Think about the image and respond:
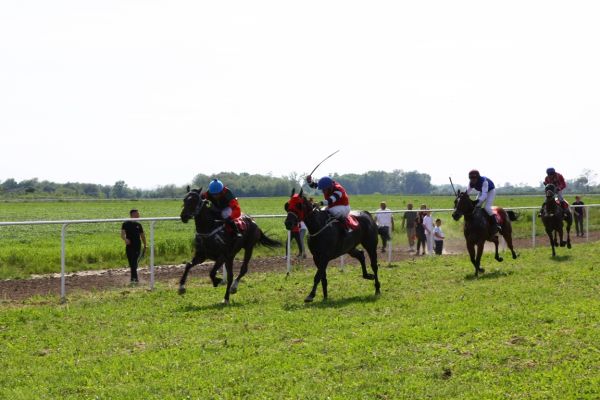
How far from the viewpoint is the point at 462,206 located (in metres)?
15.7

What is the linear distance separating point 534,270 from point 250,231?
644 cm

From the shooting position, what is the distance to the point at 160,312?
1106 centimetres

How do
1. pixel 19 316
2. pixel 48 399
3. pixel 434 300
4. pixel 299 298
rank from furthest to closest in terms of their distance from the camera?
pixel 299 298, pixel 434 300, pixel 19 316, pixel 48 399

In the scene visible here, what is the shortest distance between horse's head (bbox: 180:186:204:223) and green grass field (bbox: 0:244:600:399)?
149 centimetres

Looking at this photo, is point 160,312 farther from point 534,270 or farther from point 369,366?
point 534,270

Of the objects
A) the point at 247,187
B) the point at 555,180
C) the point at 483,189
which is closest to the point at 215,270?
the point at 483,189

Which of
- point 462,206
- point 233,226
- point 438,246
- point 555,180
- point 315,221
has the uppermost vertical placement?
point 555,180

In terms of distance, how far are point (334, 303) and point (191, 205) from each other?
2958 mm

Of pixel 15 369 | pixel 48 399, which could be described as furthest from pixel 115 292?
pixel 48 399

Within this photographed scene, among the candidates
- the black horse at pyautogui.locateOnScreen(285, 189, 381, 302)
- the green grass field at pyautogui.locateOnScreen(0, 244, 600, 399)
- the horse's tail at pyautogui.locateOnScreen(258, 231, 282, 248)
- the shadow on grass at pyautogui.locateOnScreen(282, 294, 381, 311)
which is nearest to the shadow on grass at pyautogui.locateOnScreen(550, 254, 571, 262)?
the green grass field at pyautogui.locateOnScreen(0, 244, 600, 399)

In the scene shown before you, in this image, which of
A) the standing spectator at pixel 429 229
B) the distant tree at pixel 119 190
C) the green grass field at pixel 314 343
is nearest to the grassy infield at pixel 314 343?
the green grass field at pixel 314 343

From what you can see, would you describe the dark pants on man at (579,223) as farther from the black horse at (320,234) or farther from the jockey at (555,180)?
the black horse at (320,234)

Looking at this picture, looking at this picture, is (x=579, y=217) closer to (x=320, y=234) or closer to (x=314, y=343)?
(x=320, y=234)

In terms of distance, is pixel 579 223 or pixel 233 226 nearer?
pixel 233 226
